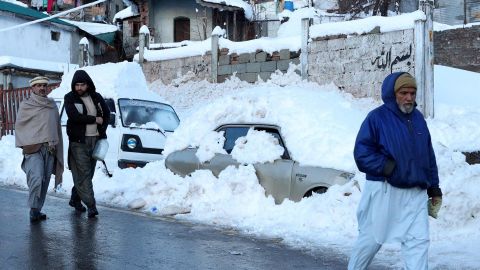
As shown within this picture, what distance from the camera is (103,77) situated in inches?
540

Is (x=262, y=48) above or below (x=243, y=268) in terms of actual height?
above

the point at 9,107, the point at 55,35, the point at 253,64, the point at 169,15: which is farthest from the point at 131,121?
the point at 55,35

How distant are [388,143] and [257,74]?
13.4m

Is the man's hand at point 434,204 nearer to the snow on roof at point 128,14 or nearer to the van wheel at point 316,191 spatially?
the van wheel at point 316,191

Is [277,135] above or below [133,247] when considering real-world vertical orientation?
above

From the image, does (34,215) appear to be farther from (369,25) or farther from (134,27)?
(134,27)

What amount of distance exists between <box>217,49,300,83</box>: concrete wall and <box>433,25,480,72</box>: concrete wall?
7.74 meters

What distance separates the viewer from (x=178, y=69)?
2025 centimetres

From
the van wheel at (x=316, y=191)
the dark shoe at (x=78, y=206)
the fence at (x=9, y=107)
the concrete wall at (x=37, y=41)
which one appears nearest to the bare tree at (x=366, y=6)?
the concrete wall at (x=37, y=41)

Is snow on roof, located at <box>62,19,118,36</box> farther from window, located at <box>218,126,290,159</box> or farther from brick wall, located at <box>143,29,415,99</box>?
window, located at <box>218,126,290,159</box>

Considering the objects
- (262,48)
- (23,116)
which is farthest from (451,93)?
(23,116)

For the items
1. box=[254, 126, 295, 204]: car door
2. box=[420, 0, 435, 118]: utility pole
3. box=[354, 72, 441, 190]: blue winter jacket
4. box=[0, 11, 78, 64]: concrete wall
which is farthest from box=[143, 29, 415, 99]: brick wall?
box=[0, 11, 78, 64]: concrete wall

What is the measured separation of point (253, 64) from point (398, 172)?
537 inches

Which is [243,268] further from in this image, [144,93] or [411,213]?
[144,93]
